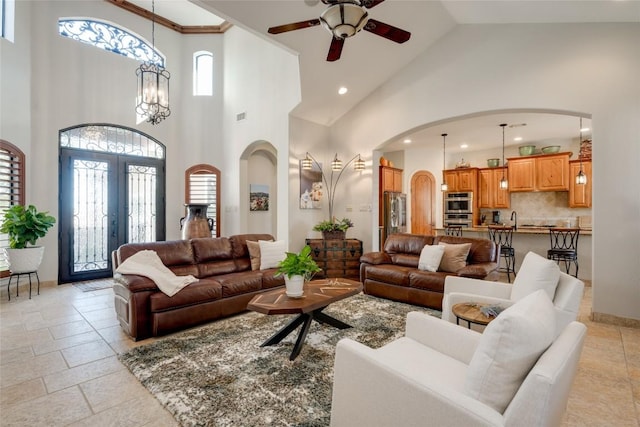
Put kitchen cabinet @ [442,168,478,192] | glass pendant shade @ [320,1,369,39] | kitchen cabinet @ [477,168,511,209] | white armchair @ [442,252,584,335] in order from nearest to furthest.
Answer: white armchair @ [442,252,584,335]
glass pendant shade @ [320,1,369,39]
kitchen cabinet @ [477,168,511,209]
kitchen cabinet @ [442,168,478,192]

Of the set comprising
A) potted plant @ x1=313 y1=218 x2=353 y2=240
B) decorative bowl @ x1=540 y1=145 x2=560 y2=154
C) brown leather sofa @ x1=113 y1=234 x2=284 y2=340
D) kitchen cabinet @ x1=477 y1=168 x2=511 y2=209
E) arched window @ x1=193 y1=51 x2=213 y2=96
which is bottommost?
brown leather sofa @ x1=113 y1=234 x2=284 y2=340

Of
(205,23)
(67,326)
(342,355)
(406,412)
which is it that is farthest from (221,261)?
(205,23)

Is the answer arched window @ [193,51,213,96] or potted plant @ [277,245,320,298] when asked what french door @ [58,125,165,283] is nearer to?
arched window @ [193,51,213,96]

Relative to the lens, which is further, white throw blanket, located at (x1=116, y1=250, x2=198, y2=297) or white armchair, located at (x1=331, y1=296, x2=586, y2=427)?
white throw blanket, located at (x1=116, y1=250, x2=198, y2=297)

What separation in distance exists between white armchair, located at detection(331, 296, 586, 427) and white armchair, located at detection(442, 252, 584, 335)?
0.74 meters

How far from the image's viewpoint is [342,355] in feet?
5.19

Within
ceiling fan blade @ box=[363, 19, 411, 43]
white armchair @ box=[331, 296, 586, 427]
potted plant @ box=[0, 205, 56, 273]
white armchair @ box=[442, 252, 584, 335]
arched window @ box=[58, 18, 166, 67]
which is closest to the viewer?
white armchair @ box=[331, 296, 586, 427]

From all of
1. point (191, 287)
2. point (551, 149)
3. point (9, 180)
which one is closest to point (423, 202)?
point (551, 149)

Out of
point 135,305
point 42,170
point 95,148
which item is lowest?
point 135,305

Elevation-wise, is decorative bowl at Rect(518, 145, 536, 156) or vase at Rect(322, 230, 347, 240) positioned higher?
decorative bowl at Rect(518, 145, 536, 156)

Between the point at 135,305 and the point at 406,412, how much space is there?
9.18 ft

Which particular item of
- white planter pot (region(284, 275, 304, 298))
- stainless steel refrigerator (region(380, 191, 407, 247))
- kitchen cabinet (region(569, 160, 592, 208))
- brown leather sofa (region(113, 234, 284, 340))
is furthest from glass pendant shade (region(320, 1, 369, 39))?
kitchen cabinet (region(569, 160, 592, 208))

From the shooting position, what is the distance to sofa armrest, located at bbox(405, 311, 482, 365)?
1800mm

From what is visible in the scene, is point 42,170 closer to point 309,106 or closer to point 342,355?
point 309,106
